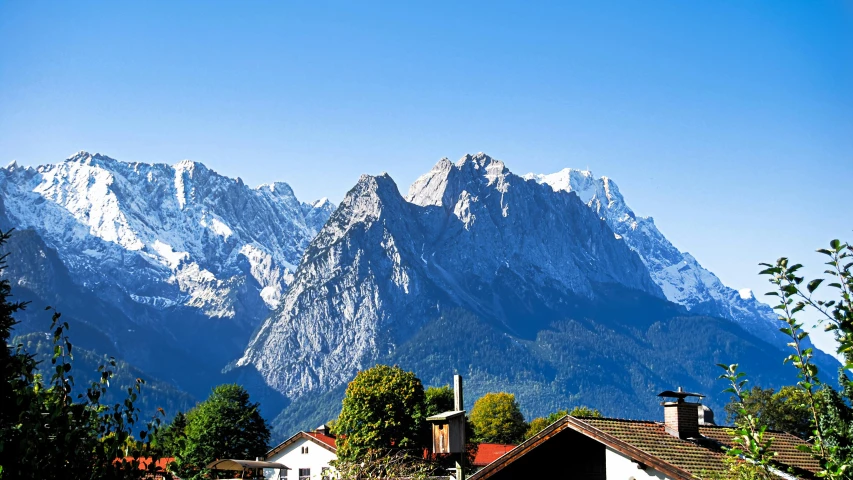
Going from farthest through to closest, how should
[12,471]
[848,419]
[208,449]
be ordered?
[208,449]
[848,419]
[12,471]

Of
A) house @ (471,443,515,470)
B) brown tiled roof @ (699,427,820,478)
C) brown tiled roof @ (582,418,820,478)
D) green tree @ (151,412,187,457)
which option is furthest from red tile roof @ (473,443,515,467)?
green tree @ (151,412,187,457)

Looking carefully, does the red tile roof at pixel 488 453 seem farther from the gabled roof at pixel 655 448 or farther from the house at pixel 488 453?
the gabled roof at pixel 655 448

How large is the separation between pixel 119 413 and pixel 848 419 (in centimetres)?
901

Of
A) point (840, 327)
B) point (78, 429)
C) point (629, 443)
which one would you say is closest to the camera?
point (840, 327)

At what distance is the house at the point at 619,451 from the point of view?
83.5 ft

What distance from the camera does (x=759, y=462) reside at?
9469 millimetres

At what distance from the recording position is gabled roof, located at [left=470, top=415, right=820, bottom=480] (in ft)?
81.9

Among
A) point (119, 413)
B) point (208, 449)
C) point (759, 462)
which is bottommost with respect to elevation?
point (759, 462)

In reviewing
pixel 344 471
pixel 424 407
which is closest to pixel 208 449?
pixel 424 407

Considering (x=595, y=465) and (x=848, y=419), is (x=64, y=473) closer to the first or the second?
(x=848, y=419)

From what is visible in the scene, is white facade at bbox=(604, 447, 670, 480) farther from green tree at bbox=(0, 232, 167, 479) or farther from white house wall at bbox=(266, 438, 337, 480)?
white house wall at bbox=(266, 438, 337, 480)

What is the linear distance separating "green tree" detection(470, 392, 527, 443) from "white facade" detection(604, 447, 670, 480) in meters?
121

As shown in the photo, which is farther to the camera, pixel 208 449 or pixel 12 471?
pixel 208 449

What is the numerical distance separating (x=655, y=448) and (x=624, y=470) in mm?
1008
